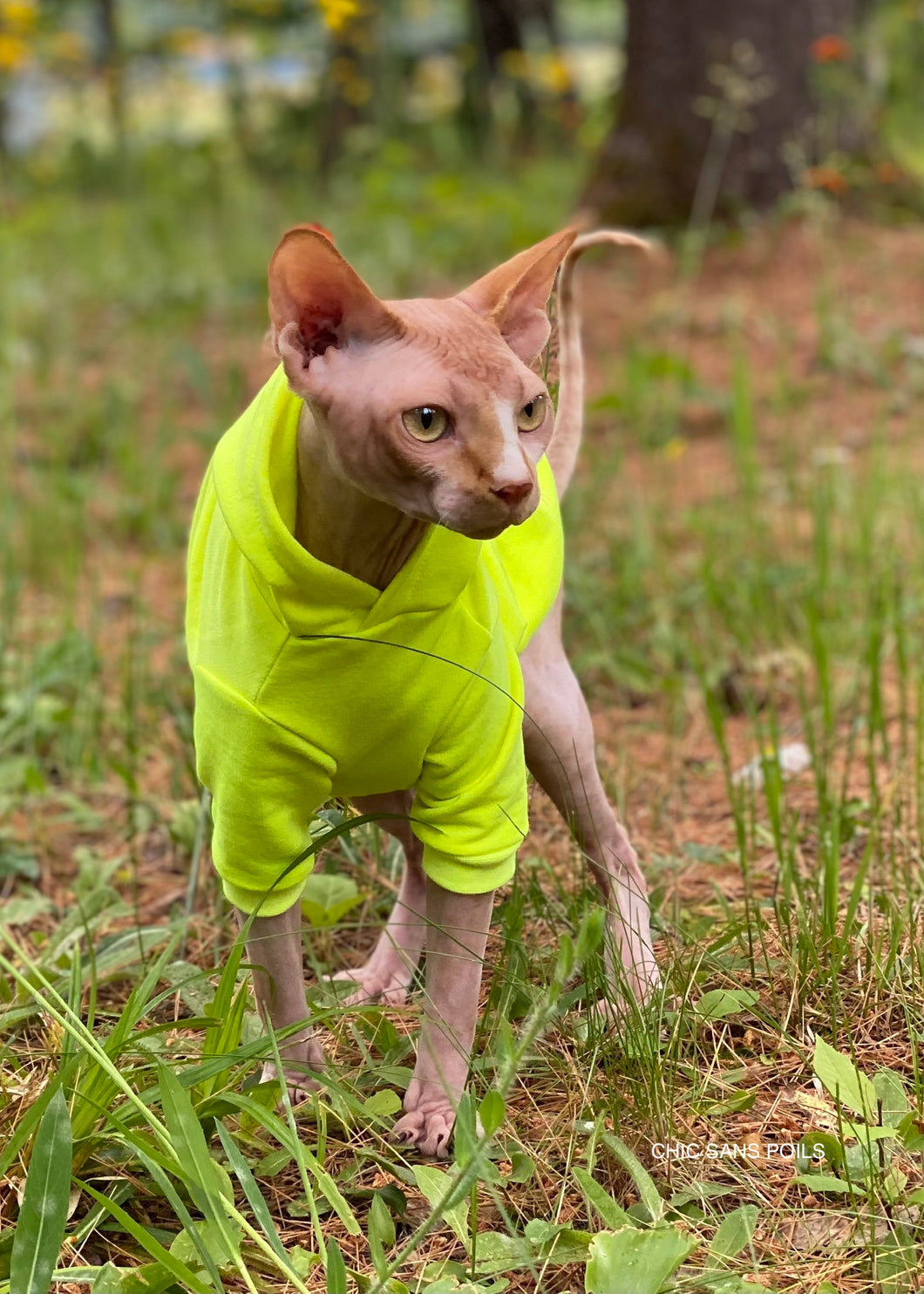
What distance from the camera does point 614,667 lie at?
9.85 ft

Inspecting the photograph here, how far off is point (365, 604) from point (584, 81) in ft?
47.9

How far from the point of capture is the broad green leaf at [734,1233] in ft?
4.77

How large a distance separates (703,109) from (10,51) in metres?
2.95

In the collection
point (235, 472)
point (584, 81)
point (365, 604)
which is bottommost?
point (584, 81)

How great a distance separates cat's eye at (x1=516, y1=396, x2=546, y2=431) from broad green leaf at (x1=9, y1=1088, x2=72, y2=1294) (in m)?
0.86

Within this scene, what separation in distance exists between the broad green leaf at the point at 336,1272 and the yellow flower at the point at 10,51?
5637mm

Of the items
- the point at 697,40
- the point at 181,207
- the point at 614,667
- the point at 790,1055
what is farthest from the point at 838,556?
the point at 181,207

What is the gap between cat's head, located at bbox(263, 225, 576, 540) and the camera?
1331mm

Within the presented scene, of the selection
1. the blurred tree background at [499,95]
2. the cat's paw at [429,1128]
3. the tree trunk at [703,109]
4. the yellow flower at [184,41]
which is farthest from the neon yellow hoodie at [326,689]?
the yellow flower at [184,41]

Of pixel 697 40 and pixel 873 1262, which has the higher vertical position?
pixel 697 40

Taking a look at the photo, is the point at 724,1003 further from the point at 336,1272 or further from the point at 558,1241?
the point at 336,1272

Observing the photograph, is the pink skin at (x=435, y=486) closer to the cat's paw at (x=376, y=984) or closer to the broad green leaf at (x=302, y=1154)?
the cat's paw at (x=376, y=984)

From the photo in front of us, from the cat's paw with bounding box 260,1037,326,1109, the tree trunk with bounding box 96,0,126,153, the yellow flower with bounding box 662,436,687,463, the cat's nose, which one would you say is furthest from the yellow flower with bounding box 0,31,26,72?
the cat's nose

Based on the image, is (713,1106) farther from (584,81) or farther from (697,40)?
(584,81)
